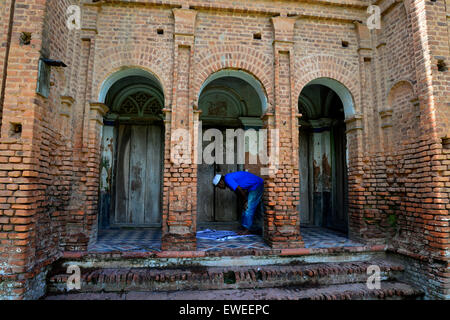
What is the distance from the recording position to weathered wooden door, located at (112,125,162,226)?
796 cm

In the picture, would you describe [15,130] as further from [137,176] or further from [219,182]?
[219,182]

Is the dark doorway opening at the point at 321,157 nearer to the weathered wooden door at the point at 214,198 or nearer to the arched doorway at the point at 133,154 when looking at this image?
the weathered wooden door at the point at 214,198

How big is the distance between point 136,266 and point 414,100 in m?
6.51

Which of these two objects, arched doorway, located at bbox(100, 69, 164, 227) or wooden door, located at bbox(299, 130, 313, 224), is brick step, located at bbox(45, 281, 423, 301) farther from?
wooden door, located at bbox(299, 130, 313, 224)

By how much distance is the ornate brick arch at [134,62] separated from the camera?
5.51 m

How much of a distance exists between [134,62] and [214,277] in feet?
15.4

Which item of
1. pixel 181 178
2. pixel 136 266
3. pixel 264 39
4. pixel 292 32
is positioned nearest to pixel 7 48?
pixel 181 178

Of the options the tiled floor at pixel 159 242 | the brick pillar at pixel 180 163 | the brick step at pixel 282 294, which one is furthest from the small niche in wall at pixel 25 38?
the brick step at pixel 282 294

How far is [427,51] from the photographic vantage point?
4973 mm

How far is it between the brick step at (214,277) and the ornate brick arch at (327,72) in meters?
3.71

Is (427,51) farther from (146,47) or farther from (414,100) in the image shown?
(146,47)

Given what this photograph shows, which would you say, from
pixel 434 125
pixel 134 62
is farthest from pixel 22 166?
pixel 434 125

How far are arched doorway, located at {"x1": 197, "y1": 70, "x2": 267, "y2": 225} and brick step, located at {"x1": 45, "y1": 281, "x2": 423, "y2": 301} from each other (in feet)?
11.8

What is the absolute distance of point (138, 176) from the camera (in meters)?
8.09
